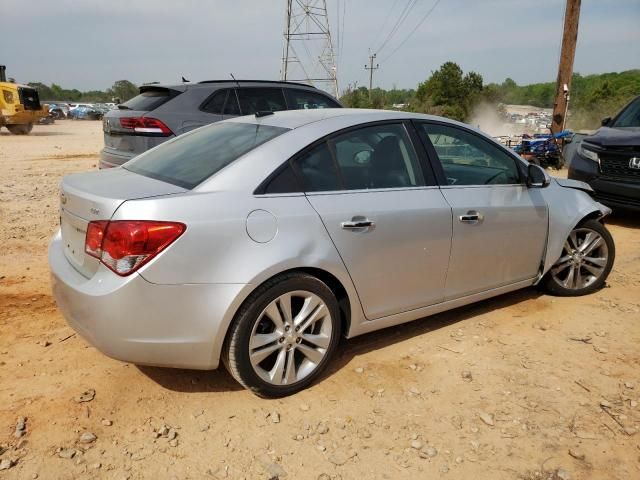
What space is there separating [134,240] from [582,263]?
12.2ft

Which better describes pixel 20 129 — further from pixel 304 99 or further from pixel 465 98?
pixel 465 98

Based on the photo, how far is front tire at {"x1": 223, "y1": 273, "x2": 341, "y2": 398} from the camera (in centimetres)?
281

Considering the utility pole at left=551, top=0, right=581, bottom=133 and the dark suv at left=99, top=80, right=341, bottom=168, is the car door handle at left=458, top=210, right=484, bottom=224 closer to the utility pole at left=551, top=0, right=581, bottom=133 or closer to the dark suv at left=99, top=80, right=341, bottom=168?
the dark suv at left=99, top=80, right=341, bottom=168

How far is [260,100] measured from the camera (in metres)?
7.45

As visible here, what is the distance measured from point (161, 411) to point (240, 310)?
741mm

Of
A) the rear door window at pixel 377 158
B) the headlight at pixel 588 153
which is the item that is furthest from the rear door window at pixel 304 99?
the rear door window at pixel 377 158

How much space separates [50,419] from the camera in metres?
2.83

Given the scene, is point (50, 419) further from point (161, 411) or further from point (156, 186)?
point (156, 186)

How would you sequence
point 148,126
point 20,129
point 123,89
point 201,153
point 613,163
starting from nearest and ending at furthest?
point 201,153, point 148,126, point 613,163, point 20,129, point 123,89

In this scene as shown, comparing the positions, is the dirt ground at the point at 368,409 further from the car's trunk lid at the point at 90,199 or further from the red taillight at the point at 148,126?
the red taillight at the point at 148,126

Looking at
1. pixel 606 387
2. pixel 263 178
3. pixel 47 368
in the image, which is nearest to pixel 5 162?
pixel 47 368

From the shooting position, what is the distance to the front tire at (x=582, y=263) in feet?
14.8

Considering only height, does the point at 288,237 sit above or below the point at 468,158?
below


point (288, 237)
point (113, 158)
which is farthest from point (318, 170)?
point (113, 158)
